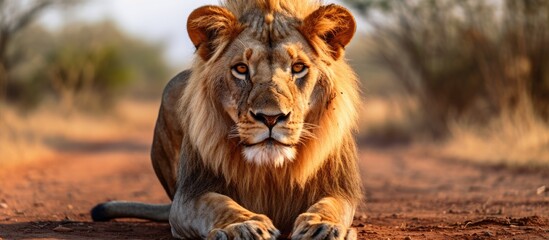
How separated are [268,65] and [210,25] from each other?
44cm

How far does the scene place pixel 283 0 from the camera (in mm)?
4465

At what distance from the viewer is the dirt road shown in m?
4.78

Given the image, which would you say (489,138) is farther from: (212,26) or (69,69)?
(69,69)

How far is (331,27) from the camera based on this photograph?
4.34 m

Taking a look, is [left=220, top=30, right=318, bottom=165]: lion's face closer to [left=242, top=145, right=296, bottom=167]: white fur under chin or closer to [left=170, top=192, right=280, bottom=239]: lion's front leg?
[left=242, top=145, right=296, bottom=167]: white fur under chin

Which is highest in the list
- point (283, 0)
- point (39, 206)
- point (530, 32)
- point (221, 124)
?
point (530, 32)

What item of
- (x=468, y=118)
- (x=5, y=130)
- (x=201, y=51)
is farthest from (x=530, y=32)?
(x=201, y=51)

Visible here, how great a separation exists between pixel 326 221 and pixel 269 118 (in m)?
0.49

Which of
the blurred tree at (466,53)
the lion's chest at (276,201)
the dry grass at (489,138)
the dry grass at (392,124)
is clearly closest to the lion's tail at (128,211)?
the lion's chest at (276,201)

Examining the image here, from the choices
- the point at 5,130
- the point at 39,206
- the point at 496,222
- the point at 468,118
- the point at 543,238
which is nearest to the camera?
the point at 543,238

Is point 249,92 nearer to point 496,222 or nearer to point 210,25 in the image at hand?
point 210,25

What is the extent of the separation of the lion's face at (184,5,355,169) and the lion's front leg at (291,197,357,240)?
0.88ft

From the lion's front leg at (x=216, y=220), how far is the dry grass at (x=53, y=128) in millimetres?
5878

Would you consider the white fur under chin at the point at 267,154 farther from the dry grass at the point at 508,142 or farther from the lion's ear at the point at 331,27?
the dry grass at the point at 508,142
